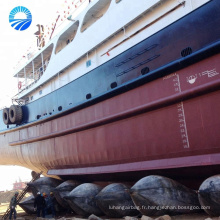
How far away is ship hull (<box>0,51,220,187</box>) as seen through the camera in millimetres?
4812

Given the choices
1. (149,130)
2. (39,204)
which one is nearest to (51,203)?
(39,204)

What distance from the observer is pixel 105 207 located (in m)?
5.55

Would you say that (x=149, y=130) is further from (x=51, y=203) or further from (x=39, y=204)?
(x=39, y=204)

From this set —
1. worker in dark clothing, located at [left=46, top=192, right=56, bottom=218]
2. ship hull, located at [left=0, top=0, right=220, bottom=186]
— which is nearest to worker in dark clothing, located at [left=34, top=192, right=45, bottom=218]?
worker in dark clothing, located at [left=46, top=192, right=56, bottom=218]

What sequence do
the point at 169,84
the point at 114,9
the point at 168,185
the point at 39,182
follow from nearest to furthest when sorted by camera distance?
the point at 168,185
the point at 169,84
the point at 114,9
the point at 39,182

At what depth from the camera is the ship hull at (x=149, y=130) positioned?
15.8ft

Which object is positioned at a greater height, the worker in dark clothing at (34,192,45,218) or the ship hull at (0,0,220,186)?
the ship hull at (0,0,220,186)

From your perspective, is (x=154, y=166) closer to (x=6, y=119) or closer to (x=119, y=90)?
(x=119, y=90)

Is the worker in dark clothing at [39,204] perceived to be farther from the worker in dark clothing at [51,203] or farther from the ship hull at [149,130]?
the ship hull at [149,130]

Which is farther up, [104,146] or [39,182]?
[104,146]

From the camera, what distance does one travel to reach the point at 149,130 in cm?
568

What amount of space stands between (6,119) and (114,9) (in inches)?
249

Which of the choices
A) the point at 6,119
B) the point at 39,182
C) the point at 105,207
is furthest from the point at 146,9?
the point at 6,119

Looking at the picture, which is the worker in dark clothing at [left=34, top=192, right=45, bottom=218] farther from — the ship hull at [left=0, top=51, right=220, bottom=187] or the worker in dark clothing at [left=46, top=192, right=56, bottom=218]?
the ship hull at [left=0, top=51, right=220, bottom=187]
